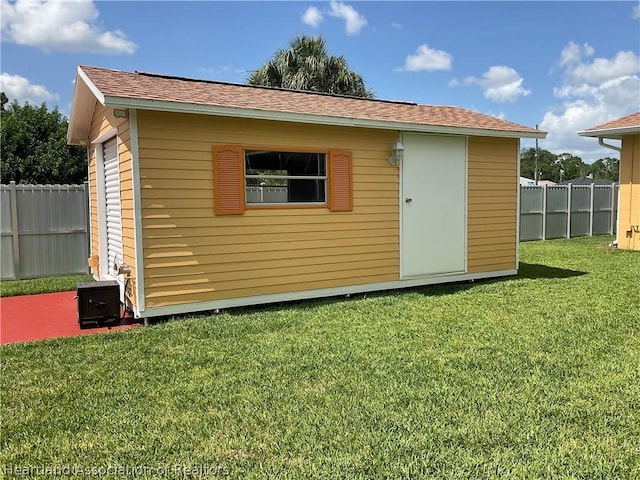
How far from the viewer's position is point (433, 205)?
7480 mm

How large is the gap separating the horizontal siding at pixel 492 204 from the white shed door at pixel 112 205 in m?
5.38

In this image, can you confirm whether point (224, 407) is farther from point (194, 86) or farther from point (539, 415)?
point (194, 86)

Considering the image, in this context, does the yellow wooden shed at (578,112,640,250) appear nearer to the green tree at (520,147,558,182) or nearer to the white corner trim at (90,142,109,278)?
the white corner trim at (90,142,109,278)

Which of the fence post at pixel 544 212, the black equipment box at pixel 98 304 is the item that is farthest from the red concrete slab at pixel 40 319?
the fence post at pixel 544 212

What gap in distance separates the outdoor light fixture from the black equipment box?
4.12 m

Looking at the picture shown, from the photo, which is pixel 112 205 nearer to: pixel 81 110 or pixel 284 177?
pixel 81 110

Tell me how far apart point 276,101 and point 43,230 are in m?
5.06

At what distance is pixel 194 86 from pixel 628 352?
6013 mm

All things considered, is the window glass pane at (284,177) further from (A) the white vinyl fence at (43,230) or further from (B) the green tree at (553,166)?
(B) the green tree at (553,166)

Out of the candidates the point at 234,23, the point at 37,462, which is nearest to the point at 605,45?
the point at 234,23

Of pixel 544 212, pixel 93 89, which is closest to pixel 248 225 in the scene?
pixel 93 89

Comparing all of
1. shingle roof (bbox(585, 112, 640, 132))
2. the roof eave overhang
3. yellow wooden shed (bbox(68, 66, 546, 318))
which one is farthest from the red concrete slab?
shingle roof (bbox(585, 112, 640, 132))

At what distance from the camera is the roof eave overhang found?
6.56 m

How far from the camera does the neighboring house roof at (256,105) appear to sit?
17.4 feet
